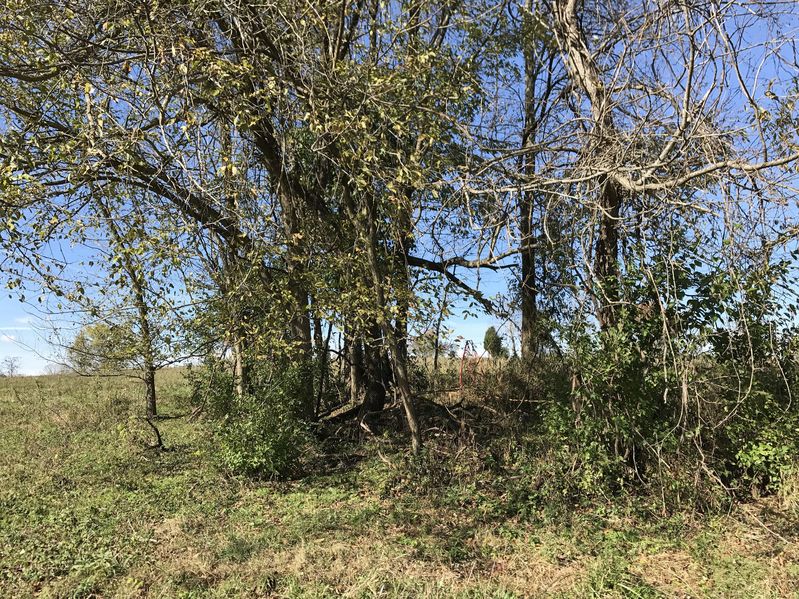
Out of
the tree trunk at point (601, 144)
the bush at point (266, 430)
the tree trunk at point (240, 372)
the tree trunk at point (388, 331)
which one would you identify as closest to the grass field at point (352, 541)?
the bush at point (266, 430)

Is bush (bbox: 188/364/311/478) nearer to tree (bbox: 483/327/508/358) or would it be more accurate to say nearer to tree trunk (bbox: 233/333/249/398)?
tree trunk (bbox: 233/333/249/398)

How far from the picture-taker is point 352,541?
5.15 meters

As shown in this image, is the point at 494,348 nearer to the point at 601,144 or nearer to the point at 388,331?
the point at 388,331

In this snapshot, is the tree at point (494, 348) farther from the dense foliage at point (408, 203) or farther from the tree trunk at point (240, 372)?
the tree trunk at point (240, 372)

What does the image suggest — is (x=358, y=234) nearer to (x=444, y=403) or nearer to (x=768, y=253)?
(x=444, y=403)

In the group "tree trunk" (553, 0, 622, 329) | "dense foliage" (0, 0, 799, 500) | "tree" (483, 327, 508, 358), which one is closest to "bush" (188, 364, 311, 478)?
"dense foliage" (0, 0, 799, 500)

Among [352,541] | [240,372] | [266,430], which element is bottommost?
[352,541]

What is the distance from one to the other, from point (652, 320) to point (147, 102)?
5.68 m

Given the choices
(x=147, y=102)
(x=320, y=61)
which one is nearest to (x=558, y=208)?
(x=320, y=61)

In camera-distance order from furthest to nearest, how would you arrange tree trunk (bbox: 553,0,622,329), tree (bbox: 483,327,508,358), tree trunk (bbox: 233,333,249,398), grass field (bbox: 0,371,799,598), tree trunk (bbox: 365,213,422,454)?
tree (bbox: 483,327,508,358) < tree trunk (bbox: 233,333,249,398) < tree trunk (bbox: 365,213,422,454) < tree trunk (bbox: 553,0,622,329) < grass field (bbox: 0,371,799,598)

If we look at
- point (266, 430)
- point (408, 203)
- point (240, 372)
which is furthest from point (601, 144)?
point (240, 372)

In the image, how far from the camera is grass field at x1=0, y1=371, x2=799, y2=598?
13.8 ft

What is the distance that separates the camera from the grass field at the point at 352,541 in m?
4.20

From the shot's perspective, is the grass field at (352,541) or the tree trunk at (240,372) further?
the tree trunk at (240,372)
